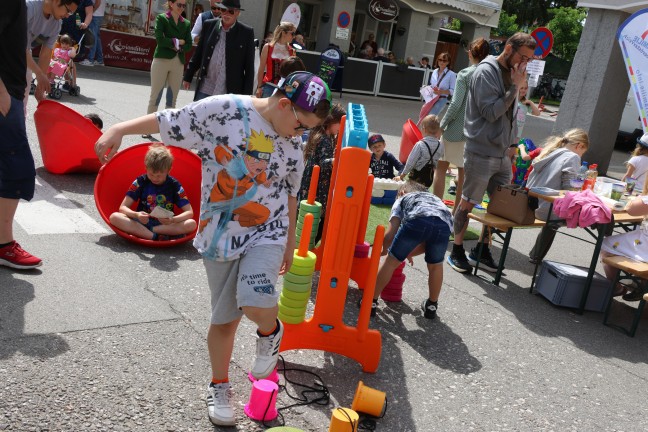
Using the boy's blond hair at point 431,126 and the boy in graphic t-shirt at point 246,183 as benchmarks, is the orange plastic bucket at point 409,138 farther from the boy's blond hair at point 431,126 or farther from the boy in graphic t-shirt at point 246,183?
the boy in graphic t-shirt at point 246,183

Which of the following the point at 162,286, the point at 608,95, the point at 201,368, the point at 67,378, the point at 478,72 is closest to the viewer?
the point at 67,378

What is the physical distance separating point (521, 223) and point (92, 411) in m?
4.39

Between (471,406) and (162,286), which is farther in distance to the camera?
(162,286)

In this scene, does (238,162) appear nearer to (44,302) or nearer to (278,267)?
(278,267)

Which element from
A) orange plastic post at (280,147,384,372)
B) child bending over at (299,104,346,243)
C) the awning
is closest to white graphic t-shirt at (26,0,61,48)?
child bending over at (299,104,346,243)

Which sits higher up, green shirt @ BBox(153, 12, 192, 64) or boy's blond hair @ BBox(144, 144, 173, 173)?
green shirt @ BBox(153, 12, 192, 64)

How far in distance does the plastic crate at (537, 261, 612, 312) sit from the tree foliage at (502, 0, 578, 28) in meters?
54.3

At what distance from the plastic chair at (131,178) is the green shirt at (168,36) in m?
3.69

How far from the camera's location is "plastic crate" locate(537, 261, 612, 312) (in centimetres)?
632

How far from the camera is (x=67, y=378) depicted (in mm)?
3699

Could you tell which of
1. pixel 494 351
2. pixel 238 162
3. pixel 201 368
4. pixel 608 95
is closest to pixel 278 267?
pixel 238 162

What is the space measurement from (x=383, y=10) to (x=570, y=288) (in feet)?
68.5

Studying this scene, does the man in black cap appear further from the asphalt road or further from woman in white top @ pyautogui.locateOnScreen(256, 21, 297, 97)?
the asphalt road

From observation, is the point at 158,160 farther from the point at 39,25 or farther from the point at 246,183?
the point at 246,183
